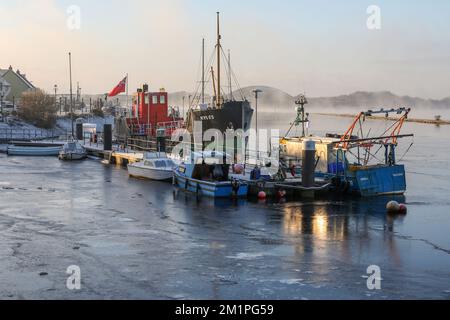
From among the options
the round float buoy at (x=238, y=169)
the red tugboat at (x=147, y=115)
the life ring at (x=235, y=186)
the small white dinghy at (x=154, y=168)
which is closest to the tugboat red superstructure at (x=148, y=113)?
the red tugboat at (x=147, y=115)

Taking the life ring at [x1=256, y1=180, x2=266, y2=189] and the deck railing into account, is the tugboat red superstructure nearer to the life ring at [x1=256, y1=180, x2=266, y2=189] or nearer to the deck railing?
the deck railing

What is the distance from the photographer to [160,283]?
16734 mm

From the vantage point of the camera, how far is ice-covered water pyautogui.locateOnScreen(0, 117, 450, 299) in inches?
649

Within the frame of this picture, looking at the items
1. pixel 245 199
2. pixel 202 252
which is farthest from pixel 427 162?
pixel 202 252

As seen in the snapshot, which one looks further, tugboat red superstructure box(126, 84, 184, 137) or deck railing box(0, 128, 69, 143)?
deck railing box(0, 128, 69, 143)

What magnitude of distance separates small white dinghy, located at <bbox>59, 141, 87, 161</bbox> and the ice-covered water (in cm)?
1801

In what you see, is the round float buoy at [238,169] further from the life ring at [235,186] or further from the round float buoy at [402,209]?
the round float buoy at [402,209]

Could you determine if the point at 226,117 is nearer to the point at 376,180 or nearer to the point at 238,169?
the point at 238,169

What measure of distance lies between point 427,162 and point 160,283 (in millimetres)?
47423

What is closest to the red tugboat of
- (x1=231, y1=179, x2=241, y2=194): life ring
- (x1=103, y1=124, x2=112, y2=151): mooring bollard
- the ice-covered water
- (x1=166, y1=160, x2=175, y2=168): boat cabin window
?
(x1=103, y1=124, x2=112, y2=151): mooring bollard

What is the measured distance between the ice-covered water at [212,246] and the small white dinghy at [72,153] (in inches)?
709

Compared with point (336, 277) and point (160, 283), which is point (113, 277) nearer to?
point (160, 283)

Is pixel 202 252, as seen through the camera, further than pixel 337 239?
No

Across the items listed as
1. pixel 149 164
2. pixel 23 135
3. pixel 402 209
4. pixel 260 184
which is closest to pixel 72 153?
pixel 149 164
